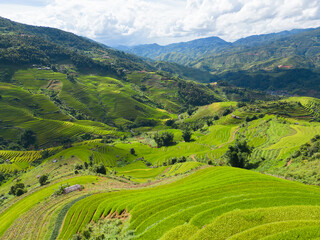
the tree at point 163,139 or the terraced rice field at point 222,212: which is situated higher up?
the terraced rice field at point 222,212

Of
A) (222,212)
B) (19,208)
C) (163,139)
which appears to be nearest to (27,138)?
(163,139)

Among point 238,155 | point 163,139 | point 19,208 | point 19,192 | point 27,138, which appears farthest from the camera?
point 27,138

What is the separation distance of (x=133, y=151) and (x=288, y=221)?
130672 millimetres

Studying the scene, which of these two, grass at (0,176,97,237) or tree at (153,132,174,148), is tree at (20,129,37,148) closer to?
tree at (153,132,174,148)

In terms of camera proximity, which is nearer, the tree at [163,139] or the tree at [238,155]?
the tree at [238,155]

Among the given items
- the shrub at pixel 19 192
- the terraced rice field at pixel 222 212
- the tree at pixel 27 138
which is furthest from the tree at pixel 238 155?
the tree at pixel 27 138

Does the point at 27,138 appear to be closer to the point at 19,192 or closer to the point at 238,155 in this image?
the point at 19,192

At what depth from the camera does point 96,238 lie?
24375 millimetres

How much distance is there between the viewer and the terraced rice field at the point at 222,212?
1681cm

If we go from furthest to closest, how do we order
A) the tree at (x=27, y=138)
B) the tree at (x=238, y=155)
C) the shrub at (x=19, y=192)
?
the tree at (x=27, y=138) < the tree at (x=238, y=155) < the shrub at (x=19, y=192)

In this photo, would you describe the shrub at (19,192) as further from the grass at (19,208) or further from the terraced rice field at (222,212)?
the terraced rice field at (222,212)

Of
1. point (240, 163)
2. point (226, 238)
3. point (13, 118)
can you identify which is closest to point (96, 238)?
point (226, 238)

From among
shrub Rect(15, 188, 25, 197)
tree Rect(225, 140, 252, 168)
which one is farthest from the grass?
tree Rect(225, 140, 252, 168)

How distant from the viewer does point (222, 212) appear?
70.8ft
